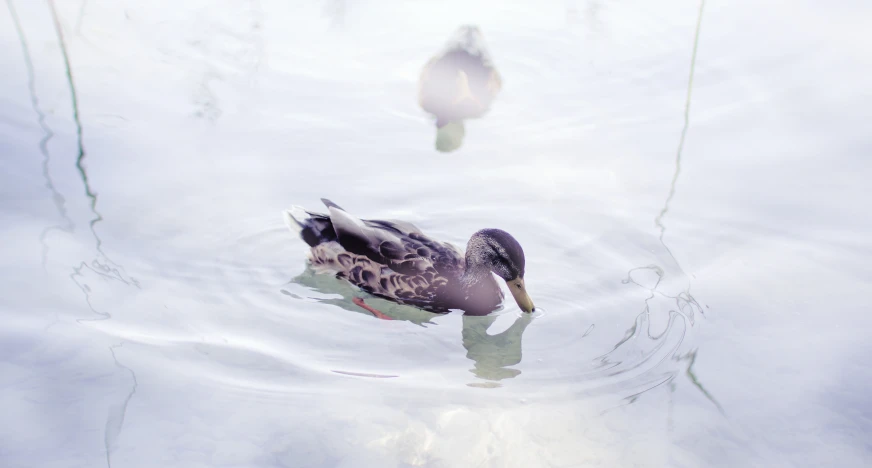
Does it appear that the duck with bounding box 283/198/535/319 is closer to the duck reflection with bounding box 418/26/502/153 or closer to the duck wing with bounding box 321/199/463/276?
A: the duck wing with bounding box 321/199/463/276

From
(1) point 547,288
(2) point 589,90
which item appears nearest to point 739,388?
(1) point 547,288

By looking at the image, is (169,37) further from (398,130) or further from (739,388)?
(739,388)

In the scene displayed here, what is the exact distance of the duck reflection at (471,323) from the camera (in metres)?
4.33

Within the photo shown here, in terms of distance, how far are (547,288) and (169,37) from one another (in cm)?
519

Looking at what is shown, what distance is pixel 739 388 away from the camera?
414cm

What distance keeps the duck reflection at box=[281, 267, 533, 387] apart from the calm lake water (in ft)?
0.07

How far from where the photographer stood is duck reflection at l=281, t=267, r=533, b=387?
4.33m

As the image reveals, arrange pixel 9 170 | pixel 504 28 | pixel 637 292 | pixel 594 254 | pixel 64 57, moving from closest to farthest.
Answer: pixel 637 292
pixel 594 254
pixel 9 170
pixel 64 57
pixel 504 28

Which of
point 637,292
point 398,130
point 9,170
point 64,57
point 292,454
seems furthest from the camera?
point 64,57

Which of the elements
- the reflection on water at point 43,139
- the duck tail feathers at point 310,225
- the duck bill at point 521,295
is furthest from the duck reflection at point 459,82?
the reflection on water at point 43,139

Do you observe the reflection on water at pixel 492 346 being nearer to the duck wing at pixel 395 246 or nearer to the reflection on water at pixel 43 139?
Result: the duck wing at pixel 395 246

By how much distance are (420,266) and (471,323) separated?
0.47 meters

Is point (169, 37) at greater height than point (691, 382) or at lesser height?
greater

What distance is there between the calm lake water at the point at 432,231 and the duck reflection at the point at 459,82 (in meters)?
0.22
